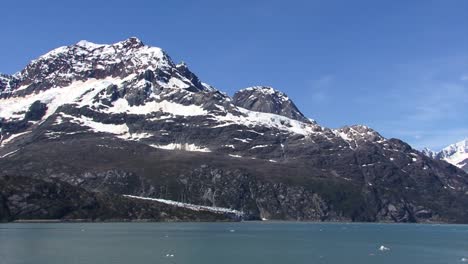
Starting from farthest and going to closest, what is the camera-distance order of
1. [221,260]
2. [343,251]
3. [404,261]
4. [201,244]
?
[201,244]
[343,251]
[404,261]
[221,260]

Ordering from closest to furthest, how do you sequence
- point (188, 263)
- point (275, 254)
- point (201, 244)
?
point (188, 263) < point (275, 254) < point (201, 244)

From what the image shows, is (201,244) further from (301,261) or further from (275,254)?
(301,261)

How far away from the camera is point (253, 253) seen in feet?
506

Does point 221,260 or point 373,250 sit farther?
point 373,250

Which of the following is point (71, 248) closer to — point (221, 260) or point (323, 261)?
point (221, 260)

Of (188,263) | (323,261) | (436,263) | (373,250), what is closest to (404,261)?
(436,263)

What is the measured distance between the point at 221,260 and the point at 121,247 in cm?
3627

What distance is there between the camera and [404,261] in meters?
143

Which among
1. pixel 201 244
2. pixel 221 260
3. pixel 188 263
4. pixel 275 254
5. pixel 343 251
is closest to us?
pixel 188 263

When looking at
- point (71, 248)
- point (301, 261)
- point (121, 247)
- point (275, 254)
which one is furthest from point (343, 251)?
point (71, 248)

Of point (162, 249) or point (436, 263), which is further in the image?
point (162, 249)

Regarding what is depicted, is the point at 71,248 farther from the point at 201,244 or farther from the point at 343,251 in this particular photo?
the point at 343,251

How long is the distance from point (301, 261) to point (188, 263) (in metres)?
24.0

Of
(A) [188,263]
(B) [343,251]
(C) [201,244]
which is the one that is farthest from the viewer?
(C) [201,244]
